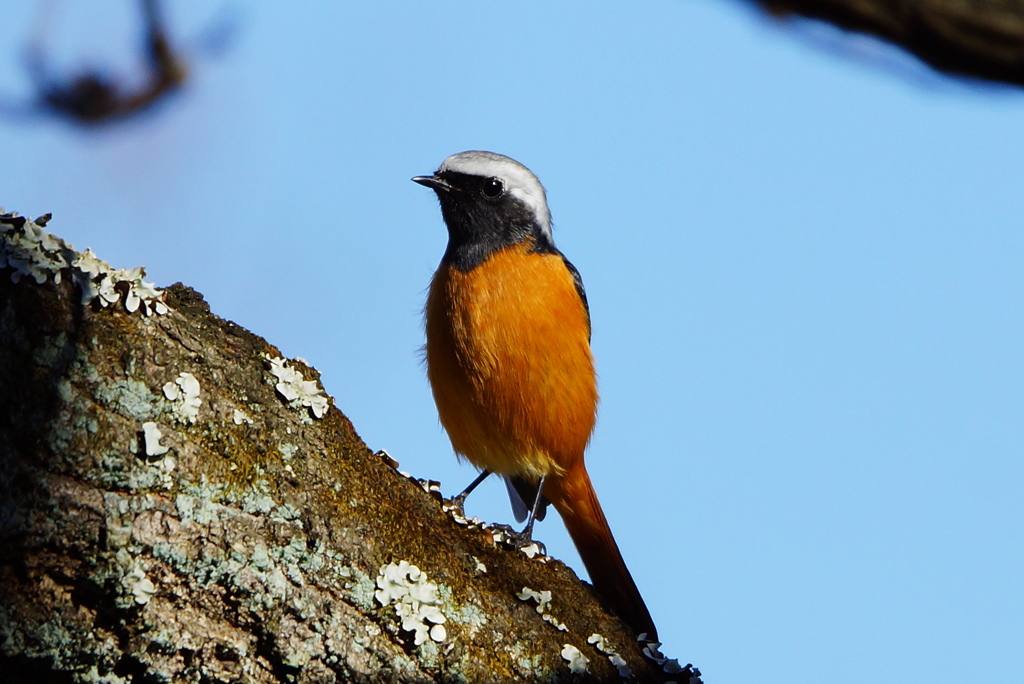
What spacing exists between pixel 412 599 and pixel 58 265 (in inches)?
53.4

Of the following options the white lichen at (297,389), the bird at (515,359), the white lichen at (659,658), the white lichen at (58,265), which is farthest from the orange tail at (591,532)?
the white lichen at (58,265)

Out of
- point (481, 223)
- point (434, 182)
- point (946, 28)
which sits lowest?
point (946, 28)

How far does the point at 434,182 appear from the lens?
6133 mm

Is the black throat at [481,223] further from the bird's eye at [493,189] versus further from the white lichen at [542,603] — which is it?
the white lichen at [542,603]

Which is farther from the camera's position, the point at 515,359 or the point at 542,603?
the point at 515,359

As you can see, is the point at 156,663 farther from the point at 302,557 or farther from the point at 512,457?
the point at 512,457

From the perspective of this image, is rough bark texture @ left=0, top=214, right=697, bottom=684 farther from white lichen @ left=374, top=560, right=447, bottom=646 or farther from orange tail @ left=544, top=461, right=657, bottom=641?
orange tail @ left=544, top=461, right=657, bottom=641

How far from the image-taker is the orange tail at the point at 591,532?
15.8 feet

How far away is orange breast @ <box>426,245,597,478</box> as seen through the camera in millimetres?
5301

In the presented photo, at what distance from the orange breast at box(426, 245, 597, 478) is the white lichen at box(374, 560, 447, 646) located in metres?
2.46

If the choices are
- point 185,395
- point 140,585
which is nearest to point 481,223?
point 185,395

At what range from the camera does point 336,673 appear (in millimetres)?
2680

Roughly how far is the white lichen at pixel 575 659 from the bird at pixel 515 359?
5.95ft

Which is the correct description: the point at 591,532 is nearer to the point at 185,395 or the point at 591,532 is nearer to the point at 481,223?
the point at 481,223
